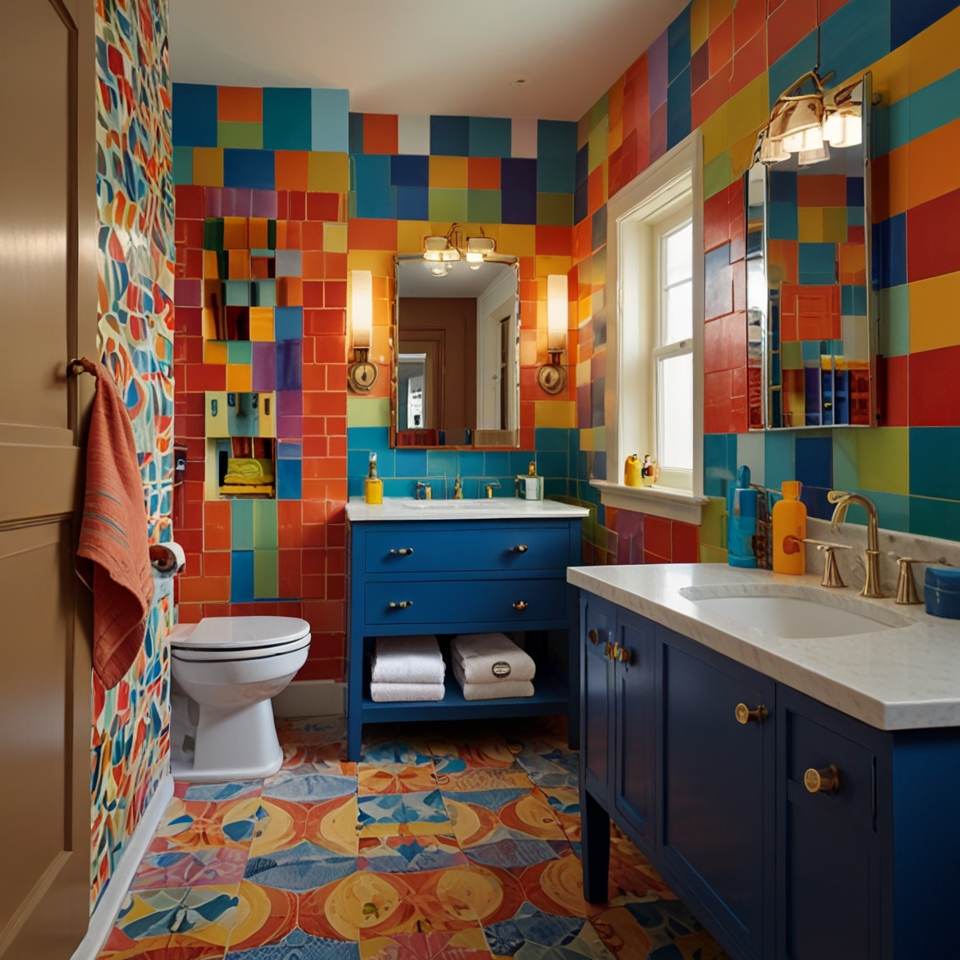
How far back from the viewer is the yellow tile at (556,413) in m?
3.89

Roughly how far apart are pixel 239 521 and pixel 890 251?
2744 mm

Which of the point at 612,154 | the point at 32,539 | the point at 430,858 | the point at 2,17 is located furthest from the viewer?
the point at 612,154

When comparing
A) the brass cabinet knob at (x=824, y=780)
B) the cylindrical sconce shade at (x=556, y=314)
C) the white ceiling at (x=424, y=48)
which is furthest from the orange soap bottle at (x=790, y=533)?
the cylindrical sconce shade at (x=556, y=314)

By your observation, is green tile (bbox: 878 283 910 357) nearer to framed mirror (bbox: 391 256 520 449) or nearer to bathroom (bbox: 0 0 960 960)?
bathroom (bbox: 0 0 960 960)

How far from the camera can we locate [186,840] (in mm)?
2391

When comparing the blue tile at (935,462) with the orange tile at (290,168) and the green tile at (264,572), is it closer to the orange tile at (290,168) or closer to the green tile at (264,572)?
the green tile at (264,572)

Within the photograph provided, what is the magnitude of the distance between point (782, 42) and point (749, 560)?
1429mm

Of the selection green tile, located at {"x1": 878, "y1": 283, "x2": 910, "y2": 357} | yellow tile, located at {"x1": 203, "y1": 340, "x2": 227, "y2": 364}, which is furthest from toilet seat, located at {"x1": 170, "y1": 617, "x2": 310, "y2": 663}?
green tile, located at {"x1": 878, "y1": 283, "x2": 910, "y2": 357}

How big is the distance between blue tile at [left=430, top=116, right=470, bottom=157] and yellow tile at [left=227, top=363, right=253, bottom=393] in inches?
53.7

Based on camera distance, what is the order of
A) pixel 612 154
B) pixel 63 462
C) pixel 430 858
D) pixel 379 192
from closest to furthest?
pixel 63 462, pixel 430 858, pixel 612 154, pixel 379 192

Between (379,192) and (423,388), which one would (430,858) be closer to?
(423,388)

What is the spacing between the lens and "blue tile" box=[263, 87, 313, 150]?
3.48 m

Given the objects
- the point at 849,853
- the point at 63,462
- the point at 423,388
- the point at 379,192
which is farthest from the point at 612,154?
the point at 849,853

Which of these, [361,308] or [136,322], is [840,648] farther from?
[361,308]
